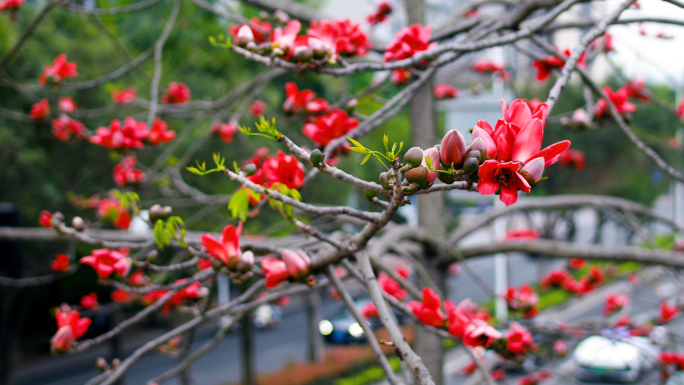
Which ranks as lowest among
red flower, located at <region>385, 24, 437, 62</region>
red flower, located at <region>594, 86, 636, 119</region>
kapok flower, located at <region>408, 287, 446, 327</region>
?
kapok flower, located at <region>408, 287, 446, 327</region>

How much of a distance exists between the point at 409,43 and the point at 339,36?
0.72 ft

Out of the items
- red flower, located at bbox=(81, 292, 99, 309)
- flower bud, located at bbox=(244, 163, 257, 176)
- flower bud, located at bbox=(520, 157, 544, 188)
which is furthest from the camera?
red flower, located at bbox=(81, 292, 99, 309)

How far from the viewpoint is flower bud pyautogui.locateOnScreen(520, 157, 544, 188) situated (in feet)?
2.31

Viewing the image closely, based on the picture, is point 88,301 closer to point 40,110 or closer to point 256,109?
point 40,110

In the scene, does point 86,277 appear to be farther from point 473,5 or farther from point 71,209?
point 473,5

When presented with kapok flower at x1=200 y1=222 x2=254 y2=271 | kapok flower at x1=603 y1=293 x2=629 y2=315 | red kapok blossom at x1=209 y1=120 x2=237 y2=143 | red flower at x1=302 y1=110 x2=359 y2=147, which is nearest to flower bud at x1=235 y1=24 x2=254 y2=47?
red flower at x1=302 y1=110 x2=359 y2=147

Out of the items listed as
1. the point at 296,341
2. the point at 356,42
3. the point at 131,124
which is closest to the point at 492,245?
the point at 356,42

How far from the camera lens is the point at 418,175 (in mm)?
728

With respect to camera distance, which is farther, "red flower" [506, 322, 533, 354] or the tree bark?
the tree bark

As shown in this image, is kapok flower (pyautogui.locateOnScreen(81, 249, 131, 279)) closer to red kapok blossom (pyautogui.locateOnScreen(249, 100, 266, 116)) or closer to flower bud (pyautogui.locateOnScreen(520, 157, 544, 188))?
flower bud (pyautogui.locateOnScreen(520, 157, 544, 188))

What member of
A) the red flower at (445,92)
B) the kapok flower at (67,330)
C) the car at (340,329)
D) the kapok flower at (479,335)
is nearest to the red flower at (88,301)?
the kapok flower at (67,330)

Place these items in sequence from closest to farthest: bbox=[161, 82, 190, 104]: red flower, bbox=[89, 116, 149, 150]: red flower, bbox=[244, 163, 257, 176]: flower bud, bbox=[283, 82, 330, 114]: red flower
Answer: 1. bbox=[244, 163, 257, 176]: flower bud
2. bbox=[283, 82, 330, 114]: red flower
3. bbox=[89, 116, 149, 150]: red flower
4. bbox=[161, 82, 190, 104]: red flower

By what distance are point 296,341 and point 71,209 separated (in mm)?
8404

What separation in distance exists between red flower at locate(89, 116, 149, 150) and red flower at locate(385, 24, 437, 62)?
1.22 meters
